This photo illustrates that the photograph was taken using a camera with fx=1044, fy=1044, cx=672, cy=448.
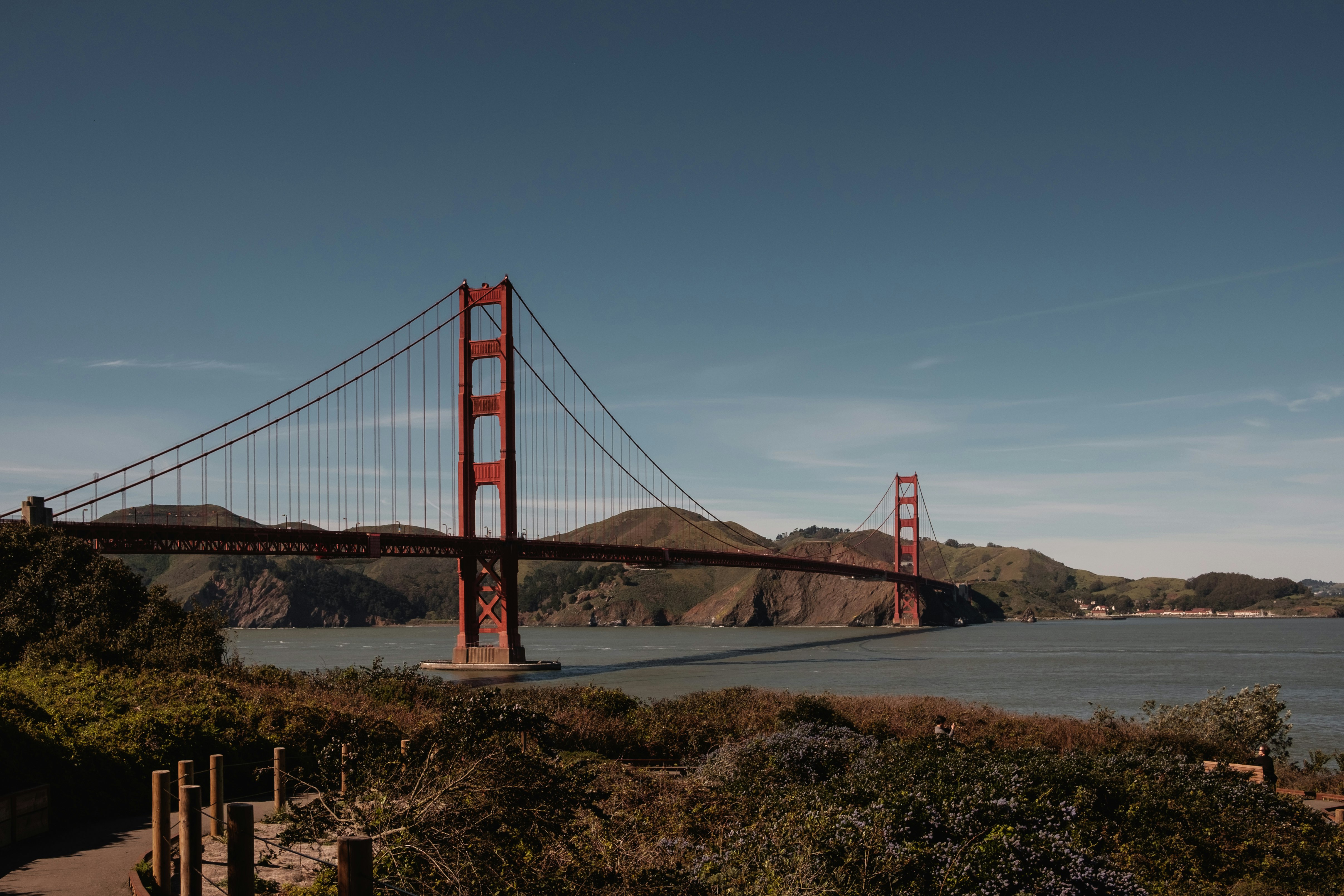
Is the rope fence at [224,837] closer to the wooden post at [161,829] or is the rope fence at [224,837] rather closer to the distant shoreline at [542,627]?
the wooden post at [161,829]

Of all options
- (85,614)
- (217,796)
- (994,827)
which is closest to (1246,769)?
(994,827)

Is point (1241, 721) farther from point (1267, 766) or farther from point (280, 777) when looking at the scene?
point (280, 777)

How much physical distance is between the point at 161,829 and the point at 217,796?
6.48 ft

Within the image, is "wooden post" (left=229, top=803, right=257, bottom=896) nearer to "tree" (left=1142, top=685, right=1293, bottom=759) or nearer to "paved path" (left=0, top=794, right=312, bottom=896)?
"paved path" (left=0, top=794, right=312, bottom=896)

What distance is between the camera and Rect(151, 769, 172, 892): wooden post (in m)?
7.26

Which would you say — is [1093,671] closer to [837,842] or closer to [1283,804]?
[1283,804]

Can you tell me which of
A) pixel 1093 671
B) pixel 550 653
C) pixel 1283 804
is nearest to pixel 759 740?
pixel 1283 804

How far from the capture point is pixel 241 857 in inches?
198

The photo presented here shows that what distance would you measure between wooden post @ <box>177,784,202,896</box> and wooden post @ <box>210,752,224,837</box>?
2329 millimetres

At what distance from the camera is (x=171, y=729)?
12.5 m

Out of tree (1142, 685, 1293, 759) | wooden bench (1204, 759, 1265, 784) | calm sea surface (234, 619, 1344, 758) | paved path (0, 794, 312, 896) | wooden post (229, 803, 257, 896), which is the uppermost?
wooden post (229, 803, 257, 896)

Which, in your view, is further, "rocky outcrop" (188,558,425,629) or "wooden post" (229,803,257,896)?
"rocky outcrop" (188,558,425,629)

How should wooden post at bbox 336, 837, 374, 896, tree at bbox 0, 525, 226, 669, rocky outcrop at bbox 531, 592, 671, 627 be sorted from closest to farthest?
wooden post at bbox 336, 837, 374, 896 → tree at bbox 0, 525, 226, 669 → rocky outcrop at bbox 531, 592, 671, 627

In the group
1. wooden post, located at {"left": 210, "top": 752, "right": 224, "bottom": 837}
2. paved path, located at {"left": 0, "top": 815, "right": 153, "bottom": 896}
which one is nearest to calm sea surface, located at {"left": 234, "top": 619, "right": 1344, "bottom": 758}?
wooden post, located at {"left": 210, "top": 752, "right": 224, "bottom": 837}
